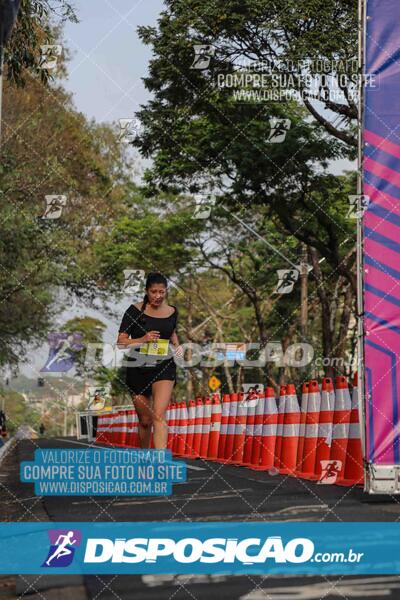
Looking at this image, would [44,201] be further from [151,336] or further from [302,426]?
[151,336]

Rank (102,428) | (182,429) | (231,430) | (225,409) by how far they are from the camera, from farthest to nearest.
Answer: (102,428) < (182,429) < (225,409) < (231,430)

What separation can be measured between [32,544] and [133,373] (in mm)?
4847

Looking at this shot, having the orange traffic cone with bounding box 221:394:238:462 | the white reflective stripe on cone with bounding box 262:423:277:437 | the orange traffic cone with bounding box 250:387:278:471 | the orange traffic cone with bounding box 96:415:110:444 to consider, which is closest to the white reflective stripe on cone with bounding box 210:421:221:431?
the orange traffic cone with bounding box 221:394:238:462

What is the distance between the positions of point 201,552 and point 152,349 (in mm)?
5130

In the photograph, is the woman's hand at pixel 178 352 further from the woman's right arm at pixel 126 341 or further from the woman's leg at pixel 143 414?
the woman's leg at pixel 143 414

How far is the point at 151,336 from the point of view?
10.0m

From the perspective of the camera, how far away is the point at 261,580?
4.74m

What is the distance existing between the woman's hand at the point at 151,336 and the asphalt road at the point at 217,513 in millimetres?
1224

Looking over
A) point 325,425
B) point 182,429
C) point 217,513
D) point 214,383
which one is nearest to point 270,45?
point 182,429

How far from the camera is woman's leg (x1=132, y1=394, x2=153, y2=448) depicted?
1032 centimetres

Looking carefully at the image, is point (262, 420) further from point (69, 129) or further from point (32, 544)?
point (69, 129)

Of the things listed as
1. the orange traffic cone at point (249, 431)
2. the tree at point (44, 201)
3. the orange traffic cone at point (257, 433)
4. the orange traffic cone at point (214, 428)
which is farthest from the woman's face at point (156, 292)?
the tree at point (44, 201)

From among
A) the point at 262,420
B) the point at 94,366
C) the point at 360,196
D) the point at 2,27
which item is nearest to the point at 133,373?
the point at 360,196

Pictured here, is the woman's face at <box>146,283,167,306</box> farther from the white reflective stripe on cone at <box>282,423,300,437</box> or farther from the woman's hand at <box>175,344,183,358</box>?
the white reflective stripe on cone at <box>282,423,300,437</box>
